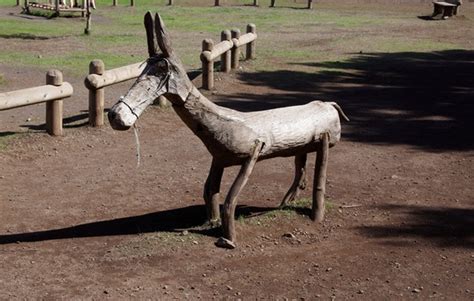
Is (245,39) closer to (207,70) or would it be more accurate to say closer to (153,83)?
(207,70)

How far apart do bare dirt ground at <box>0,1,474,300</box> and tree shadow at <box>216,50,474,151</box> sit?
0.09 metres

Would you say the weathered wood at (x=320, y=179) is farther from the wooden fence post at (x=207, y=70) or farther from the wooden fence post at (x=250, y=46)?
the wooden fence post at (x=250, y=46)

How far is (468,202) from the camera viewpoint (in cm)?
899

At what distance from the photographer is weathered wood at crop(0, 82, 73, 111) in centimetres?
1021

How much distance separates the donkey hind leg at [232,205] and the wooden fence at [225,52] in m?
8.01

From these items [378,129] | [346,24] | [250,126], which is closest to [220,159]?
[250,126]

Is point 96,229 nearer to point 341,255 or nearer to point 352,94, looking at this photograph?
point 341,255

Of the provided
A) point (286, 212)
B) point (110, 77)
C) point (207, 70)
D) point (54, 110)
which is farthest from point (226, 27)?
point (286, 212)

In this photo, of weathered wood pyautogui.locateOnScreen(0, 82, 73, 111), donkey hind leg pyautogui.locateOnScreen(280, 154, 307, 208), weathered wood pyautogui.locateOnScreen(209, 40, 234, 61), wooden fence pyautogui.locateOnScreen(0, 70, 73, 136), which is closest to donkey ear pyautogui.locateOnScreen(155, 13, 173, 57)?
donkey hind leg pyautogui.locateOnScreen(280, 154, 307, 208)

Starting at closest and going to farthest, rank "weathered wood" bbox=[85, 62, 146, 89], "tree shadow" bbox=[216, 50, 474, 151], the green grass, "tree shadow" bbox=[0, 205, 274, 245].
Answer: "tree shadow" bbox=[0, 205, 274, 245] → "weathered wood" bbox=[85, 62, 146, 89] → "tree shadow" bbox=[216, 50, 474, 151] → the green grass

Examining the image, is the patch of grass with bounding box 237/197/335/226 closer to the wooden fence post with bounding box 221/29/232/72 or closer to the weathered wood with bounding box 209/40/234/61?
the weathered wood with bounding box 209/40/234/61

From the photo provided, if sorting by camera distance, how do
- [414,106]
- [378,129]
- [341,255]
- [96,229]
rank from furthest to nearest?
1. [414,106]
2. [378,129]
3. [96,229]
4. [341,255]

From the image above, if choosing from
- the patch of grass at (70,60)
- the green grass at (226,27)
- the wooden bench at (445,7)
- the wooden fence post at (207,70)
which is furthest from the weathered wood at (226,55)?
the wooden bench at (445,7)

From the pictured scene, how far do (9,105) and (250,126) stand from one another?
4.26m
